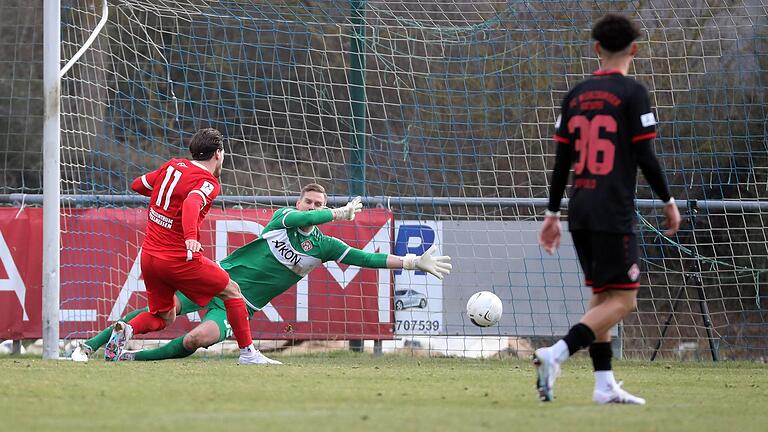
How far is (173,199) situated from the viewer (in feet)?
27.7

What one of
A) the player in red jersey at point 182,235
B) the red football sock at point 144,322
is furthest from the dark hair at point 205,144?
the red football sock at point 144,322

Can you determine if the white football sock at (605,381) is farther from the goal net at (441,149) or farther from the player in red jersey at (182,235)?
the goal net at (441,149)

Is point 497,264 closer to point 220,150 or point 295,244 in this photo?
point 295,244

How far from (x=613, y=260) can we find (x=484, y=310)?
3.83 m

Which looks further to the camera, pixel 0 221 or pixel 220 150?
pixel 0 221

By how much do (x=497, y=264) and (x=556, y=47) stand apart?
2.21 meters

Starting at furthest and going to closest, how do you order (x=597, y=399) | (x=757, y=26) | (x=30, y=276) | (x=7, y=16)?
(x=7, y=16), (x=757, y=26), (x=30, y=276), (x=597, y=399)

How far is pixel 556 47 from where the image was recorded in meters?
11.5

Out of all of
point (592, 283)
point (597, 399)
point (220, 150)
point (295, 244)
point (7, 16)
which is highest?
point (7, 16)

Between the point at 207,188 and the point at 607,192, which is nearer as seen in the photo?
the point at 607,192

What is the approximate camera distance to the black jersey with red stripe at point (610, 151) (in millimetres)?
5734

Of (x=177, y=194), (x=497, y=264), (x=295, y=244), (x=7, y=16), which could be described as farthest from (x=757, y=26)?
(x=7, y=16)

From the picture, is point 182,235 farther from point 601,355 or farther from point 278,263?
point 601,355

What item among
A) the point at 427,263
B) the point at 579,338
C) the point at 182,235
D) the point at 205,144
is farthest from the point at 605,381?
the point at 205,144
